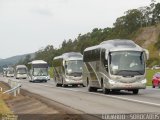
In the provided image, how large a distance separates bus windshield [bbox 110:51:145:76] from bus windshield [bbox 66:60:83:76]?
55.1 feet

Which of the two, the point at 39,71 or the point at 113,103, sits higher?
the point at 39,71

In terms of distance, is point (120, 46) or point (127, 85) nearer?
point (127, 85)

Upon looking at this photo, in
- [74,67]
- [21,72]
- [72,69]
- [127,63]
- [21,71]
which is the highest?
[21,71]

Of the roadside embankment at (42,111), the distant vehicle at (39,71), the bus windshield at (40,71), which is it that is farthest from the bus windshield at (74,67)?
the bus windshield at (40,71)

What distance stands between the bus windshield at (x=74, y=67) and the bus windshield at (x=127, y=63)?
55.1ft

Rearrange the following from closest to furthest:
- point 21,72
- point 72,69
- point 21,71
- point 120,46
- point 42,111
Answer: point 42,111, point 120,46, point 72,69, point 21,72, point 21,71

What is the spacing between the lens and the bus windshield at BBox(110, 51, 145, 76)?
31.1m

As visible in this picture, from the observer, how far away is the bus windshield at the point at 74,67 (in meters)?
48.4

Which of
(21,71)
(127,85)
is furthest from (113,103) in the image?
(21,71)

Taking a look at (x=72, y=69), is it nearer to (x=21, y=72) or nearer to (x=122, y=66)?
(x=122, y=66)

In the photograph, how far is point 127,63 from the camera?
31.3 meters

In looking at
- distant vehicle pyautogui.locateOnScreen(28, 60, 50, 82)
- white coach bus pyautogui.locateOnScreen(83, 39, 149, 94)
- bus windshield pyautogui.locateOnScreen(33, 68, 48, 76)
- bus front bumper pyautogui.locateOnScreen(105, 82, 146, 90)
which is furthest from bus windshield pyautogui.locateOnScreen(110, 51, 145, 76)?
bus windshield pyautogui.locateOnScreen(33, 68, 48, 76)

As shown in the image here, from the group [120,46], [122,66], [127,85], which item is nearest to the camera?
[127,85]

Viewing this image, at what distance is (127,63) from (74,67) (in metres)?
17.5
